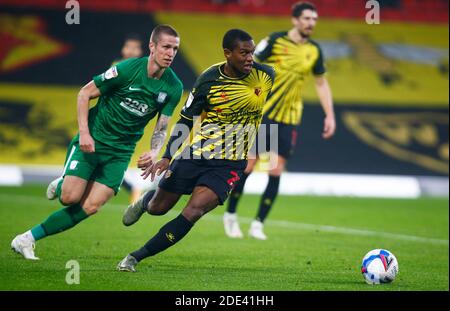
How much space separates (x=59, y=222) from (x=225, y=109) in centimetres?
192

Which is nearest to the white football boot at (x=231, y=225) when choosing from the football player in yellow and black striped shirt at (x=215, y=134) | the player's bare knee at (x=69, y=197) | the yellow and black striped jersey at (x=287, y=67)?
the yellow and black striped jersey at (x=287, y=67)

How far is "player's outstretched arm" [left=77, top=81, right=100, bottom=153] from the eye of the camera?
8047 millimetres

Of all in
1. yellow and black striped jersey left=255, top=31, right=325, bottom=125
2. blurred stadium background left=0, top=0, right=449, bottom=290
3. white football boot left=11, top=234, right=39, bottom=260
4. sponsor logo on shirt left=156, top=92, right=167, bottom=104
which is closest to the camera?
white football boot left=11, top=234, right=39, bottom=260

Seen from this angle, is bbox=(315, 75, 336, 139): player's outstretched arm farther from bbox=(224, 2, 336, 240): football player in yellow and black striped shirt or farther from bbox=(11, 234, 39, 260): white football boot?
bbox=(11, 234, 39, 260): white football boot


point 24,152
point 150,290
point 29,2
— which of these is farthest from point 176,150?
point 29,2

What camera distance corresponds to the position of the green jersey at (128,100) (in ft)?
27.5

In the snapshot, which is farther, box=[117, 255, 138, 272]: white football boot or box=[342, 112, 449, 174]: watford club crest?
box=[342, 112, 449, 174]: watford club crest

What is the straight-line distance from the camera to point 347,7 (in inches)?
816

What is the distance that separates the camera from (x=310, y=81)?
67.0 ft

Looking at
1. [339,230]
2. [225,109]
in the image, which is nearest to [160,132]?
[225,109]

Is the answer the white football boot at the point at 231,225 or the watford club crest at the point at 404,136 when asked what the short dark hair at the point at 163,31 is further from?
the watford club crest at the point at 404,136

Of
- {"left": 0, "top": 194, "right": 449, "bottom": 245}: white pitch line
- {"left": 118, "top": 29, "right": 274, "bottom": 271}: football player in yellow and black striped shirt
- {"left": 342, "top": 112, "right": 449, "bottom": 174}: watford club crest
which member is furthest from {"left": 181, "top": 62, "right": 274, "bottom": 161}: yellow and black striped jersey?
{"left": 342, "top": 112, "right": 449, "bottom": 174}: watford club crest

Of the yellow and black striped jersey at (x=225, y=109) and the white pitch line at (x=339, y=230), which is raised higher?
the white pitch line at (x=339, y=230)

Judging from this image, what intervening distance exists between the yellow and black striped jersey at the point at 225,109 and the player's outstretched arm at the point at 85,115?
0.88m
